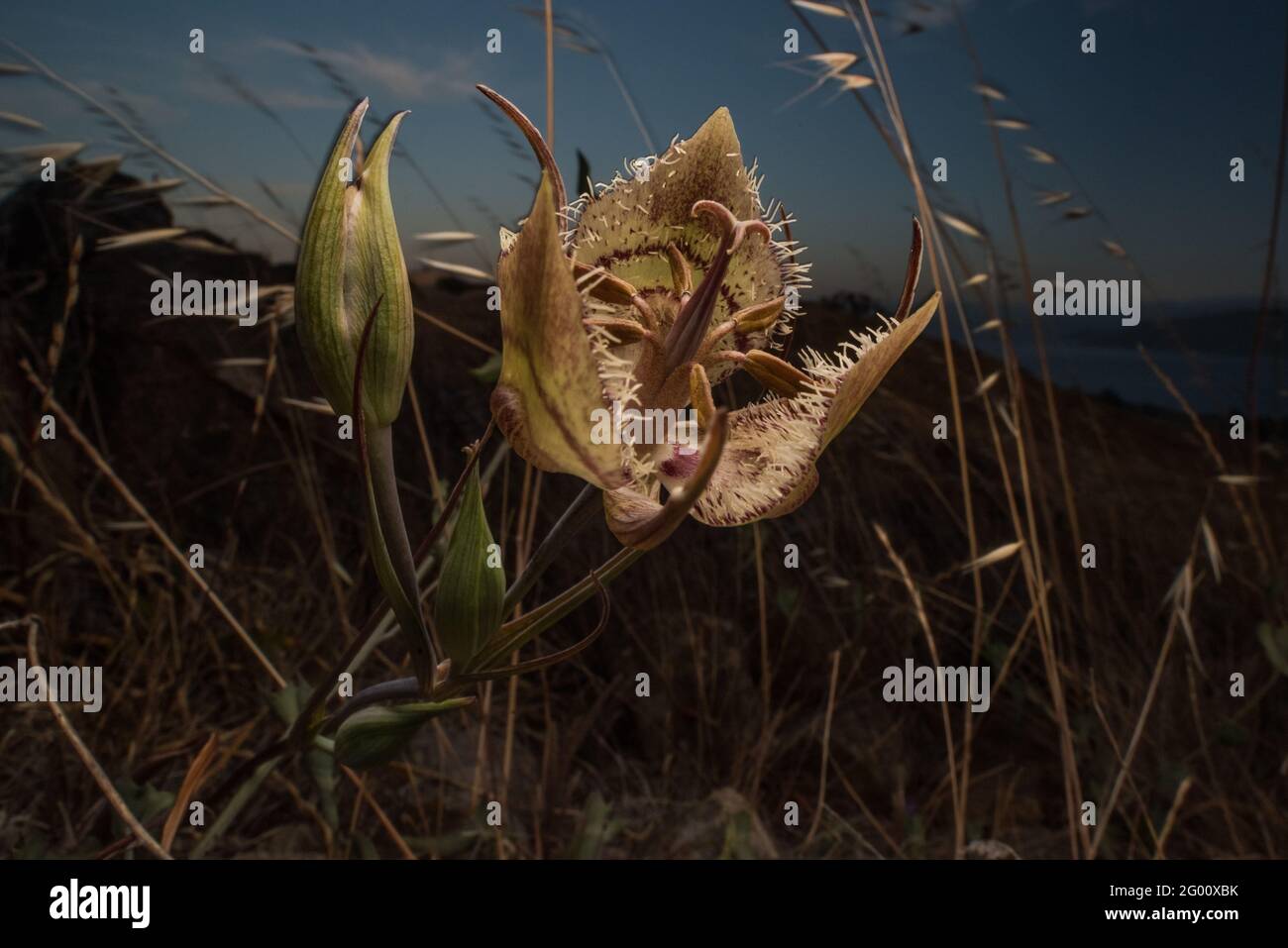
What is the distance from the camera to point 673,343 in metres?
0.42

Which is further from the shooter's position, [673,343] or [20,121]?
[20,121]

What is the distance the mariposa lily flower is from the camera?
343 mm

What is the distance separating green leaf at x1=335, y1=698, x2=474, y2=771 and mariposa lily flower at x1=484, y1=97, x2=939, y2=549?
5.3 inches

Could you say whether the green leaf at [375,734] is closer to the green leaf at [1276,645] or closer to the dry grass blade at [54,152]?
the dry grass blade at [54,152]

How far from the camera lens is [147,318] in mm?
1659

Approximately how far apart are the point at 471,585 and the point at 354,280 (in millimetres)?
126

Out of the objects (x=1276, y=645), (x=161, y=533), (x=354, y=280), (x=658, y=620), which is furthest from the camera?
(x=658, y=620)

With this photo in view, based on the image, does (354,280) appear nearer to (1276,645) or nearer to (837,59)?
(837,59)

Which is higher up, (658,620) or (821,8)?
(821,8)

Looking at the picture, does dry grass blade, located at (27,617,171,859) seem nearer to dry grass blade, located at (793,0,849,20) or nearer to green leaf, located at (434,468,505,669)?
green leaf, located at (434,468,505,669)

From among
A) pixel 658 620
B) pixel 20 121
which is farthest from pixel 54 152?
pixel 658 620

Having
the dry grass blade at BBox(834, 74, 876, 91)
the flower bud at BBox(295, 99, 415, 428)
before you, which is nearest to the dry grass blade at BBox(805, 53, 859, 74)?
the dry grass blade at BBox(834, 74, 876, 91)
